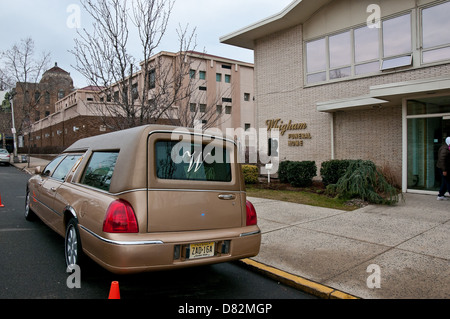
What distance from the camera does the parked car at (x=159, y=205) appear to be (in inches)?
124

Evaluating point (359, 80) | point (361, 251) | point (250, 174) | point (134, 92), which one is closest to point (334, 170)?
point (250, 174)

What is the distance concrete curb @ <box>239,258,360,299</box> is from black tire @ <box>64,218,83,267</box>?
204 centimetres

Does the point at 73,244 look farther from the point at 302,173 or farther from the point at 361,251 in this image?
the point at 302,173

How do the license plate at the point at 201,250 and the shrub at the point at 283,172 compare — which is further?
the shrub at the point at 283,172

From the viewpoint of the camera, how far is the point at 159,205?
3.26m

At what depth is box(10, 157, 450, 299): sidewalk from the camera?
11.8ft

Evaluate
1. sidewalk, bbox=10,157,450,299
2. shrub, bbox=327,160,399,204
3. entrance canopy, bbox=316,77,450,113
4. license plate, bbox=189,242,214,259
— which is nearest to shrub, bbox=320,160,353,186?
shrub, bbox=327,160,399,204

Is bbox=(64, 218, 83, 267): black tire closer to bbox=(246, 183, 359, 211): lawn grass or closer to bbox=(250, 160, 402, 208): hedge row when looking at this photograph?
bbox=(246, 183, 359, 211): lawn grass

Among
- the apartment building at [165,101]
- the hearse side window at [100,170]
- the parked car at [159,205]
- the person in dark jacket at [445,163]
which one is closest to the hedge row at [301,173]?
the apartment building at [165,101]

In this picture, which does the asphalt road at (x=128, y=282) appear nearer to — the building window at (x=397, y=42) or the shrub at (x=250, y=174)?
the shrub at (x=250, y=174)

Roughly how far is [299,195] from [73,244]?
7.11 meters

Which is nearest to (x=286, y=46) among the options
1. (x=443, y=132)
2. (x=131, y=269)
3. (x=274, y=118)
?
(x=274, y=118)

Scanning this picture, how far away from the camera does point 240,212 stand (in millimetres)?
3785

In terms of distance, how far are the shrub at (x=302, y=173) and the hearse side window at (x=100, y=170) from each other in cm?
834
